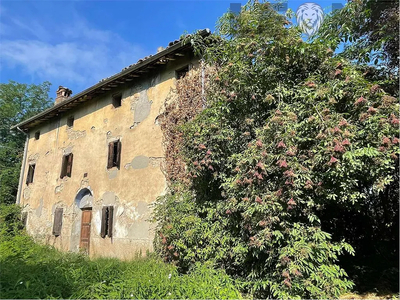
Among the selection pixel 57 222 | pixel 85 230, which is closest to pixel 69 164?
pixel 57 222

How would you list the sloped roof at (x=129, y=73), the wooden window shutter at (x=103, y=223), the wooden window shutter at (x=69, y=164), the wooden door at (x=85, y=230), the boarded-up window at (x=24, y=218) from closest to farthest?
the sloped roof at (x=129, y=73) < the wooden window shutter at (x=103, y=223) < the wooden door at (x=85, y=230) < the wooden window shutter at (x=69, y=164) < the boarded-up window at (x=24, y=218)

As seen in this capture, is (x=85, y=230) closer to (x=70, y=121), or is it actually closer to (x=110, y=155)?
(x=110, y=155)

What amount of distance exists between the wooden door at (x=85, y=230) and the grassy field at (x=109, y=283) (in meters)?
3.64

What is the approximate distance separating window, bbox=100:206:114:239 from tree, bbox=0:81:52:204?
12.0 meters

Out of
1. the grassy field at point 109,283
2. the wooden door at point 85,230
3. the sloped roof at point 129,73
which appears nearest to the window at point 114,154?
the wooden door at point 85,230

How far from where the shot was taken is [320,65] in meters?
4.98

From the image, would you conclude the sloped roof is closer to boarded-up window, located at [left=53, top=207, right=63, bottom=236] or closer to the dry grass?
boarded-up window, located at [left=53, top=207, right=63, bottom=236]

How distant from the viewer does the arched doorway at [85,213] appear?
919cm

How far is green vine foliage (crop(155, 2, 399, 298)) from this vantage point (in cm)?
413

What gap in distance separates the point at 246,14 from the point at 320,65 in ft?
5.81

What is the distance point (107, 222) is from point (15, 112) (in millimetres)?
16751

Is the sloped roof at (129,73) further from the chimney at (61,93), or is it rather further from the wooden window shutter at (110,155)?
the wooden window shutter at (110,155)

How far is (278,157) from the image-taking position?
434 cm
